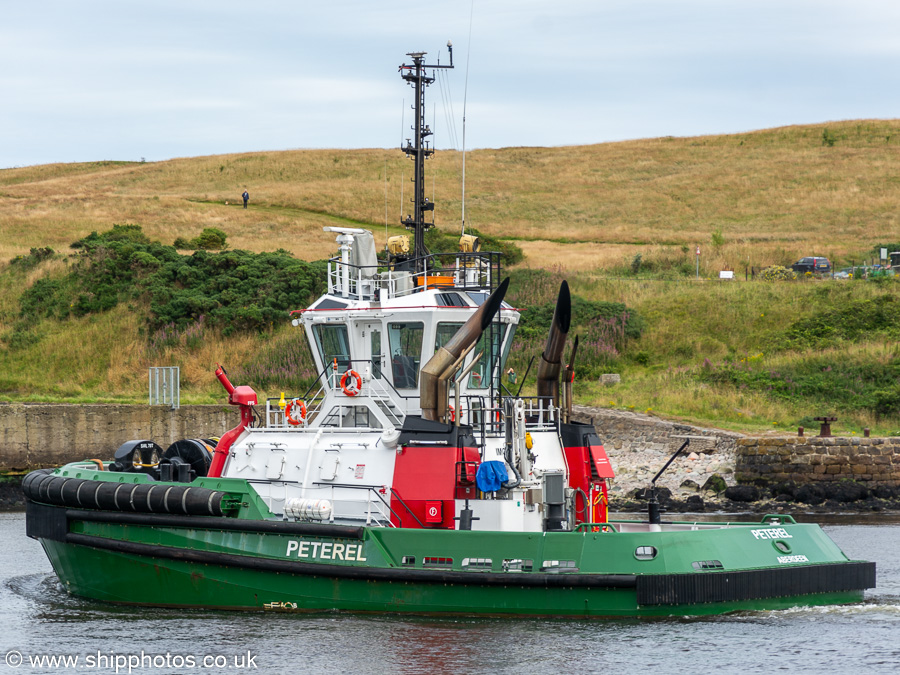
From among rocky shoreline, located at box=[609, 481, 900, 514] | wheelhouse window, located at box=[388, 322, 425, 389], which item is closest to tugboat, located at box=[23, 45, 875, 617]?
wheelhouse window, located at box=[388, 322, 425, 389]

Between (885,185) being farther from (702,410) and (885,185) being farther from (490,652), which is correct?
(490,652)

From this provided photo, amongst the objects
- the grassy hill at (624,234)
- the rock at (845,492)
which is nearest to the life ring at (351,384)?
the rock at (845,492)

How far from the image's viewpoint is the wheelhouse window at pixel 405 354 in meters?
14.0

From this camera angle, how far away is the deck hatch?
475 inches

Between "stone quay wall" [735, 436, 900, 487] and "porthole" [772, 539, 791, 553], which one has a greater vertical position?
"porthole" [772, 539, 791, 553]

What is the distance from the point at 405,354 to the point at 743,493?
13.4m

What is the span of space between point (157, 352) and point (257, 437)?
2177 centimetres

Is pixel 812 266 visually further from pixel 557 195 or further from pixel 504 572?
pixel 504 572

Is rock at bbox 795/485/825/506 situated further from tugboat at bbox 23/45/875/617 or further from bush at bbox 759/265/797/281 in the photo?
bush at bbox 759/265/797/281

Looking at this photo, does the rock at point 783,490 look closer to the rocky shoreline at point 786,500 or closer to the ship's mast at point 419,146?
the rocky shoreline at point 786,500

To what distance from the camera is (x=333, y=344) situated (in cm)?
1457

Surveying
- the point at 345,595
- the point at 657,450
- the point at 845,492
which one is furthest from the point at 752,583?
the point at 657,450

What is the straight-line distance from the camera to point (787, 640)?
1173cm

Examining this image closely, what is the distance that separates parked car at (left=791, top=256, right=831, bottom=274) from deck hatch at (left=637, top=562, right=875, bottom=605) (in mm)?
29836
